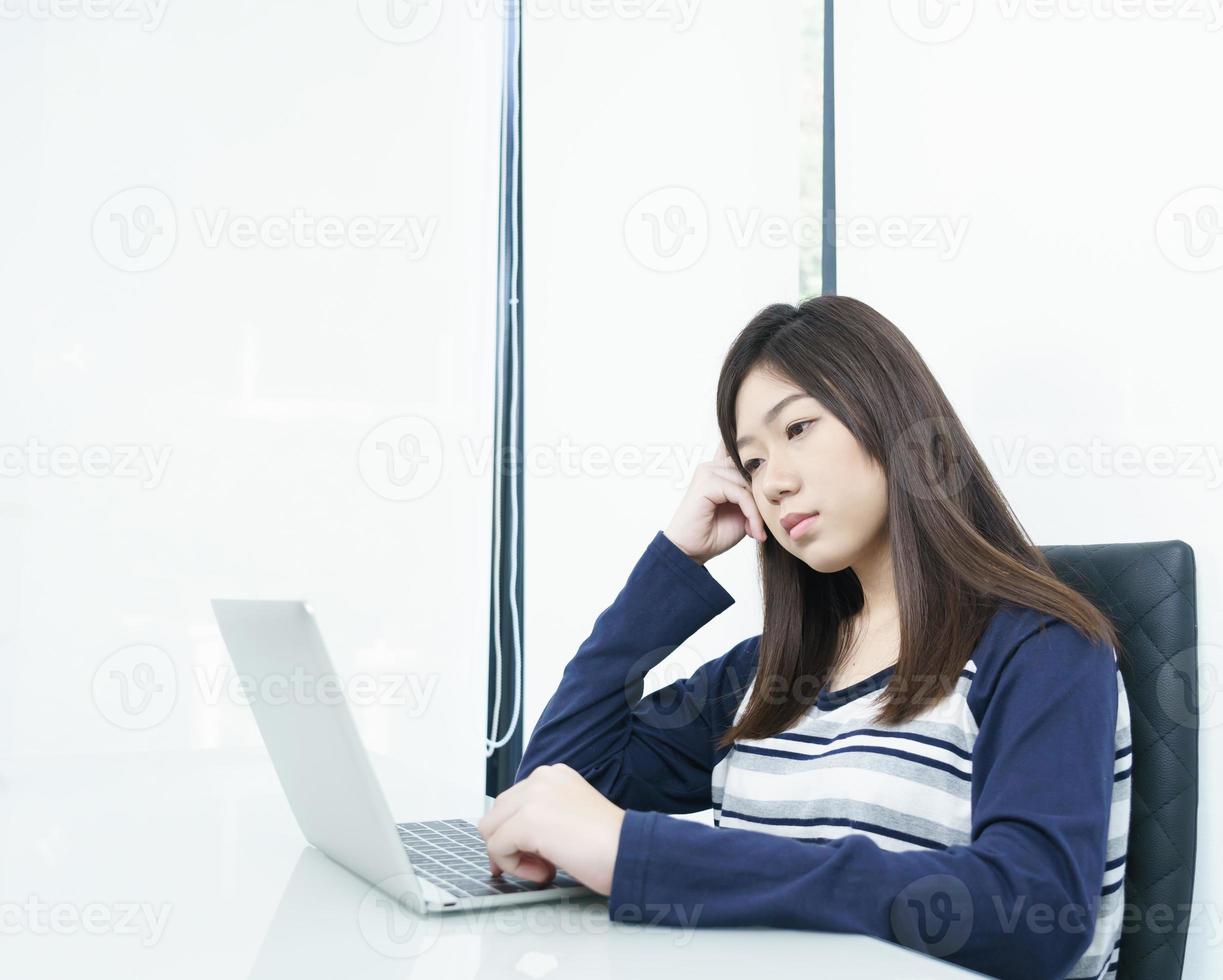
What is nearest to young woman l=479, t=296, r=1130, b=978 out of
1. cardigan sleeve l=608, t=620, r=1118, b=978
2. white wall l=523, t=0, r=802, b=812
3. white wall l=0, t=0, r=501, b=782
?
cardigan sleeve l=608, t=620, r=1118, b=978

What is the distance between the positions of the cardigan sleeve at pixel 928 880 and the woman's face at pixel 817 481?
0.32 meters

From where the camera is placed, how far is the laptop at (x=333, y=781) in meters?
0.72

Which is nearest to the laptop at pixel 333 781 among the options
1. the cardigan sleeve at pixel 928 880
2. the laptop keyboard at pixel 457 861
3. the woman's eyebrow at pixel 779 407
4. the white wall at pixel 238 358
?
the laptop keyboard at pixel 457 861

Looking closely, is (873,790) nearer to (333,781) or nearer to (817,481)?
(817,481)

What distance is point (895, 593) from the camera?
1.04 metres

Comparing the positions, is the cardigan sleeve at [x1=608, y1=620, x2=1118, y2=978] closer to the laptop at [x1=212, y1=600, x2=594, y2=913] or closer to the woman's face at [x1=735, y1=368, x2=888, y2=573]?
the laptop at [x1=212, y1=600, x2=594, y2=913]

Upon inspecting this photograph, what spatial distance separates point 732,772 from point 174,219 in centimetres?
140

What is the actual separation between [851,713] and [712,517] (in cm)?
30

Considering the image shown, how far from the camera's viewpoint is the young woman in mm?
698

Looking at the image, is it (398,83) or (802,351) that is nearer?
(802,351)

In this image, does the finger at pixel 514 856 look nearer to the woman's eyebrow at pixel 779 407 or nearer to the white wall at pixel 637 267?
the woman's eyebrow at pixel 779 407

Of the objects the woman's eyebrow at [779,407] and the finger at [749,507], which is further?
the finger at [749,507]

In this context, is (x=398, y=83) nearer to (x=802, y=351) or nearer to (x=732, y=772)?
(x=802, y=351)

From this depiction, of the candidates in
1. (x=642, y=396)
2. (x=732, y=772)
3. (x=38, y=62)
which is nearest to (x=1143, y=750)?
(x=732, y=772)
